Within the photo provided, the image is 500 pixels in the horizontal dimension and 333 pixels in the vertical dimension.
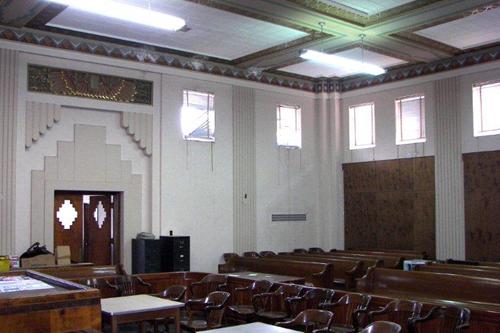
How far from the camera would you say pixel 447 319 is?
20.4 feet

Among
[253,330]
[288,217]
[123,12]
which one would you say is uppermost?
[123,12]

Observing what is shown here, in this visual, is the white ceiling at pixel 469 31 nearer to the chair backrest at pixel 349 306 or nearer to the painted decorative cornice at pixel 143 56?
the painted decorative cornice at pixel 143 56

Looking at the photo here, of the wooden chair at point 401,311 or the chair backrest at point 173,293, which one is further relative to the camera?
the chair backrest at point 173,293

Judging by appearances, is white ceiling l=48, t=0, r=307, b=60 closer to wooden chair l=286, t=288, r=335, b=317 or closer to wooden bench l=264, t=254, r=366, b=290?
wooden bench l=264, t=254, r=366, b=290

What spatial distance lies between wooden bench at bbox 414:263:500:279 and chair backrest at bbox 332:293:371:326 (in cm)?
255

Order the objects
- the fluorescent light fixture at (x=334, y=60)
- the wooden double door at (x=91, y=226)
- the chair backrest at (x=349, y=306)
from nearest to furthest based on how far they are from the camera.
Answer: the chair backrest at (x=349, y=306) < the fluorescent light fixture at (x=334, y=60) < the wooden double door at (x=91, y=226)

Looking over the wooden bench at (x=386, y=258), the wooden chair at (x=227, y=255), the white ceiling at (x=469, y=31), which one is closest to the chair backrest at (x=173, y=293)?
the wooden chair at (x=227, y=255)

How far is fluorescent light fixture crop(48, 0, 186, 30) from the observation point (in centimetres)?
699

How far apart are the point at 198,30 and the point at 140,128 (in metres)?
2.39

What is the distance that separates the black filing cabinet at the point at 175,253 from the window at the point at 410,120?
5637mm

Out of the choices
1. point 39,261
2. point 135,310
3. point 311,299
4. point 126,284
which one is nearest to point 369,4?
point 311,299

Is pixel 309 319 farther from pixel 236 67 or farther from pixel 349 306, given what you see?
pixel 236 67

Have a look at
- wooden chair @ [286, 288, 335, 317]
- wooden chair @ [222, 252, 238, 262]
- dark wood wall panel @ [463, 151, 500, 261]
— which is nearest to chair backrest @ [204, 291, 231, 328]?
wooden chair @ [286, 288, 335, 317]

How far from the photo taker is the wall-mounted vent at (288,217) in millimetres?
13875
